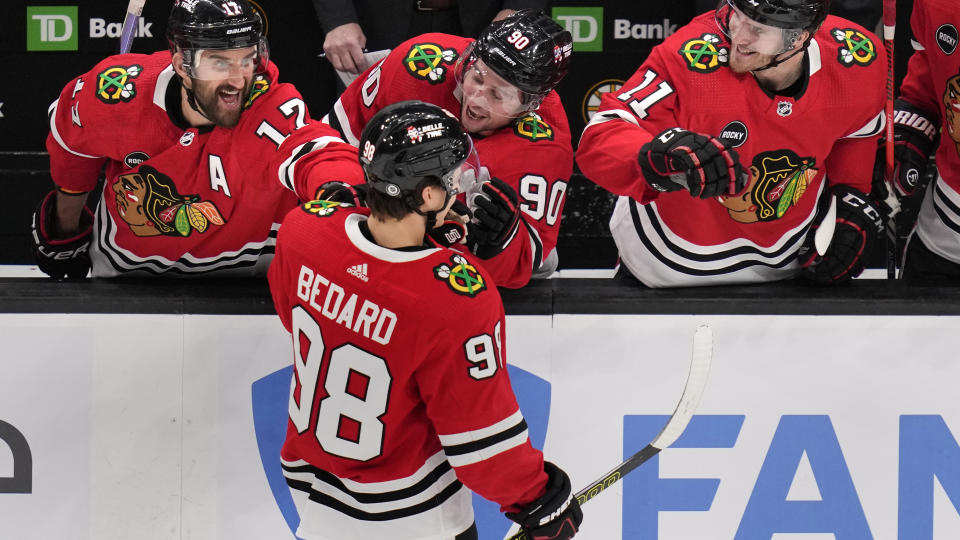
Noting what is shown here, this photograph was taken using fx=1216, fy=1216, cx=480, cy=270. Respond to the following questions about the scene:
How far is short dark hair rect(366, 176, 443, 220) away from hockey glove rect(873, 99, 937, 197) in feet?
4.57

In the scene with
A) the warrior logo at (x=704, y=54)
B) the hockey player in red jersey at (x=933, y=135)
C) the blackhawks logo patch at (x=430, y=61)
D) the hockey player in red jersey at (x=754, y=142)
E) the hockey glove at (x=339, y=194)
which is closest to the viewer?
the hockey glove at (x=339, y=194)

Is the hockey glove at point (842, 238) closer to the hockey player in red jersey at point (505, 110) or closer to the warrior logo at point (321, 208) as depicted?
the hockey player in red jersey at point (505, 110)

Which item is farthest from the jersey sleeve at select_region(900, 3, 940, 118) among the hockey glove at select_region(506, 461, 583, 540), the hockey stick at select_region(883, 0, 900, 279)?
the hockey glove at select_region(506, 461, 583, 540)

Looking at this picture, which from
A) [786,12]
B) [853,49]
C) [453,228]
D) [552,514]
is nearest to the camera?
[552,514]

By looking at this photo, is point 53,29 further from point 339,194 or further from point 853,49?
point 853,49

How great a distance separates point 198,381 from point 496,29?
91 cm

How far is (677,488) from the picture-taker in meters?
2.44

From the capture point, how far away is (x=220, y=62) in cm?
241

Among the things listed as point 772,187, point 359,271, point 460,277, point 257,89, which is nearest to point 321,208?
point 359,271

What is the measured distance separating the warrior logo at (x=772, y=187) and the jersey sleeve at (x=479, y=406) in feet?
2.73

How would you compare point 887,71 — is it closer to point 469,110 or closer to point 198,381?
point 469,110

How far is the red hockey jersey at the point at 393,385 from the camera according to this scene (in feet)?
6.06

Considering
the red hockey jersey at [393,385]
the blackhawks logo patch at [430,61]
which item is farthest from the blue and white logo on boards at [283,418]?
the blackhawks logo patch at [430,61]

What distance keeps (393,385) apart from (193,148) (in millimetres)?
921
